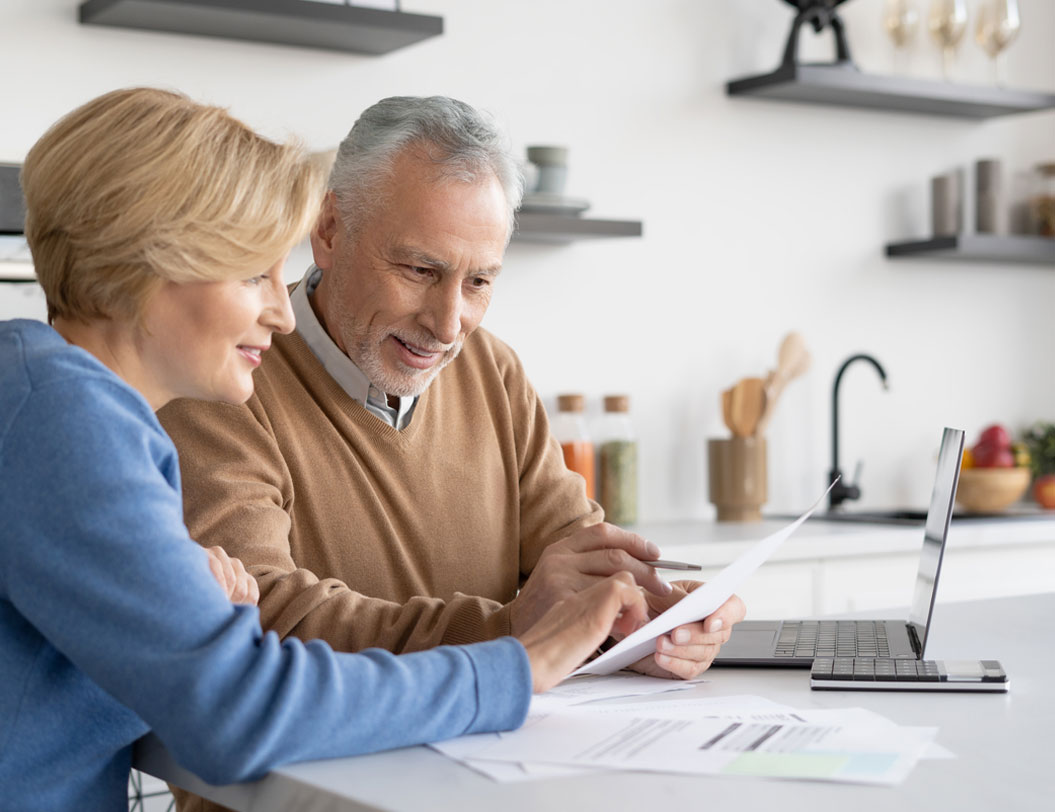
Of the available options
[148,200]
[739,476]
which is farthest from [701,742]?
[739,476]

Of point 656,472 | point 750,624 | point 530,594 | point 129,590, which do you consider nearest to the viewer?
point 129,590

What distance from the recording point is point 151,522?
1.01 metres

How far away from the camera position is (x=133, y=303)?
1.18 meters

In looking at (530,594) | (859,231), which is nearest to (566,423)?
(859,231)

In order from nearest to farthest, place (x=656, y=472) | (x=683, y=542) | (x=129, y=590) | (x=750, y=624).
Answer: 1. (x=129, y=590)
2. (x=750, y=624)
3. (x=683, y=542)
4. (x=656, y=472)

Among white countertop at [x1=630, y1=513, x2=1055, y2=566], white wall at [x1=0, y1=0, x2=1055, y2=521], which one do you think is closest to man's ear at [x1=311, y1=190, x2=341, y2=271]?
white wall at [x1=0, y1=0, x2=1055, y2=521]

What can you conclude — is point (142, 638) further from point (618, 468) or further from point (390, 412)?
point (618, 468)

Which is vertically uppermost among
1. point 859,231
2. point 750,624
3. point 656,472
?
point 859,231

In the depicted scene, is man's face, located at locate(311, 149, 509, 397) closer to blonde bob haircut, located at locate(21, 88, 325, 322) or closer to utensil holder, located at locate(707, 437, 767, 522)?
blonde bob haircut, located at locate(21, 88, 325, 322)

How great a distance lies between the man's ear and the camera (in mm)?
1904

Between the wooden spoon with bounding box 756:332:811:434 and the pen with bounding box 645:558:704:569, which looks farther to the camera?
the wooden spoon with bounding box 756:332:811:434

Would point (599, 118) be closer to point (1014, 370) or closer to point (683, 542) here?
point (683, 542)

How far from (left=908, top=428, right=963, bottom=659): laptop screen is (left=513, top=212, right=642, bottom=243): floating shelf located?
67.8 inches

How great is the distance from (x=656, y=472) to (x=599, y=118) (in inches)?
37.8
